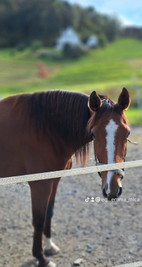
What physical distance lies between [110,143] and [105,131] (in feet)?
0.33

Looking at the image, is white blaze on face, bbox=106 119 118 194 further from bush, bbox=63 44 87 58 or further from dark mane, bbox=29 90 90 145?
bush, bbox=63 44 87 58


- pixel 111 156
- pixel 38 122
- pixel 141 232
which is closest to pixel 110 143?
pixel 111 156

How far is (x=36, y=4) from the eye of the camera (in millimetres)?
66875

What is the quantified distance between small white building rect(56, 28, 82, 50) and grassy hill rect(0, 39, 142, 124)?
4.33 m

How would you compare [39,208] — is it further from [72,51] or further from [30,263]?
[72,51]

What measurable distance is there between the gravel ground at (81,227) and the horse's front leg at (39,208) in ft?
0.48

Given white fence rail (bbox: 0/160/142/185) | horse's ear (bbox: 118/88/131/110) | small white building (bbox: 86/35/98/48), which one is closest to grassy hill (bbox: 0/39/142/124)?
small white building (bbox: 86/35/98/48)

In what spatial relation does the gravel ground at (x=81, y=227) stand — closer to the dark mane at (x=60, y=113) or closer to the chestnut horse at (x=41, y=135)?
the chestnut horse at (x=41, y=135)

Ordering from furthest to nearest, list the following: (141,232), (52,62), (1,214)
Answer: (52,62) → (1,214) → (141,232)

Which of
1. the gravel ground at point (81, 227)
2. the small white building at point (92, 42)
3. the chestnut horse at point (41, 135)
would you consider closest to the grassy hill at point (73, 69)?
the small white building at point (92, 42)

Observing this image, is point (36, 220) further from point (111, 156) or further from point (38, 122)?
point (111, 156)

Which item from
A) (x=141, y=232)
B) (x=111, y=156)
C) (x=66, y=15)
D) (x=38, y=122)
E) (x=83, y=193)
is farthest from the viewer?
(x=66, y=15)

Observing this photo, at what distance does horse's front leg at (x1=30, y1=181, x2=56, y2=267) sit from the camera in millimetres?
3166

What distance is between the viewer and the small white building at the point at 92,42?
57656mm
